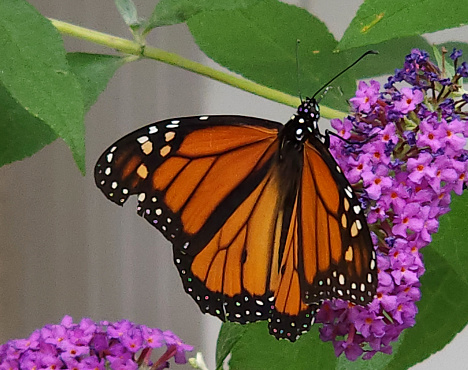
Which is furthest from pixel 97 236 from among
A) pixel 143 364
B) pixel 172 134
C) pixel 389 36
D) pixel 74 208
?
pixel 389 36

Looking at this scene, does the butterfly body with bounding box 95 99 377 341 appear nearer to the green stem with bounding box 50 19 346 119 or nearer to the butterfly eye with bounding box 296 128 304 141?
the butterfly eye with bounding box 296 128 304 141

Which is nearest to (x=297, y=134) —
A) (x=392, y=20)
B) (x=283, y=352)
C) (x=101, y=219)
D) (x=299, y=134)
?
(x=299, y=134)

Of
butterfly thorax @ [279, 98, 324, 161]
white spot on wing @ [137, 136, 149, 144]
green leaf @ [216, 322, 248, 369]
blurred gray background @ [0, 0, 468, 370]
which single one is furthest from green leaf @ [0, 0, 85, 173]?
blurred gray background @ [0, 0, 468, 370]

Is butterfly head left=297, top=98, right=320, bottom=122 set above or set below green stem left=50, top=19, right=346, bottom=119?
below

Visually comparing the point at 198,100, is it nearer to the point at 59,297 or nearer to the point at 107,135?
the point at 107,135

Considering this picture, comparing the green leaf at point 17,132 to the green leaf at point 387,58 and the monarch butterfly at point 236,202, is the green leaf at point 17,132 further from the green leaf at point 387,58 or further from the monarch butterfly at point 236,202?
the green leaf at point 387,58

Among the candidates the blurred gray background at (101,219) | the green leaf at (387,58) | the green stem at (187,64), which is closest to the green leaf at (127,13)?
the green stem at (187,64)
